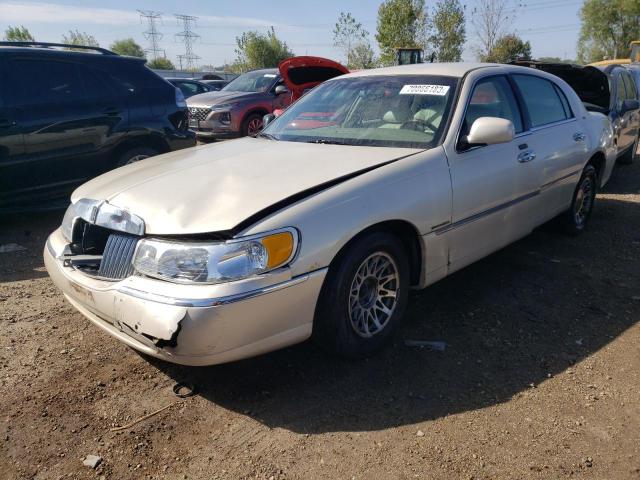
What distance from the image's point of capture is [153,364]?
319 centimetres

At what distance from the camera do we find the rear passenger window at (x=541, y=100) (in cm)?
449

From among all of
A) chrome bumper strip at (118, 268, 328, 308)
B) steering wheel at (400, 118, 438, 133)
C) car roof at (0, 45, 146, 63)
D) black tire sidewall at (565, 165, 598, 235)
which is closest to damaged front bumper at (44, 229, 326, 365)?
chrome bumper strip at (118, 268, 328, 308)

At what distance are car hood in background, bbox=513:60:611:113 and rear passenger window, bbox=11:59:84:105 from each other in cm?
626

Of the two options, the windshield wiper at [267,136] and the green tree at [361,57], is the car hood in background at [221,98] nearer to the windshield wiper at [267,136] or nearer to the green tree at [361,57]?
the windshield wiper at [267,136]

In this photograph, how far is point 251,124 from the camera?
1150 centimetres

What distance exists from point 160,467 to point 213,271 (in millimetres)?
887

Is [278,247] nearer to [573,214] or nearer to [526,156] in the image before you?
[526,156]

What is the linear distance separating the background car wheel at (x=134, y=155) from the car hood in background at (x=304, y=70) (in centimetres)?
291

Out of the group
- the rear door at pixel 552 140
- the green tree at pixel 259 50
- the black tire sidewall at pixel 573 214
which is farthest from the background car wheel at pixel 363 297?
the green tree at pixel 259 50

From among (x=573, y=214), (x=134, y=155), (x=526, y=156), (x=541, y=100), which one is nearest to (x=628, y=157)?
(x=573, y=214)

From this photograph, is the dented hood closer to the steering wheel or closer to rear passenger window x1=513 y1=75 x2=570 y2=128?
the steering wheel

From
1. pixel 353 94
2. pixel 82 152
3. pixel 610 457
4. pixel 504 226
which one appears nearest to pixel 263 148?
pixel 353 94

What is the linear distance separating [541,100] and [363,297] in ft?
9.26

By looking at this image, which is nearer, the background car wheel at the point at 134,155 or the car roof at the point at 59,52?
the car roof at the point at 59,52
